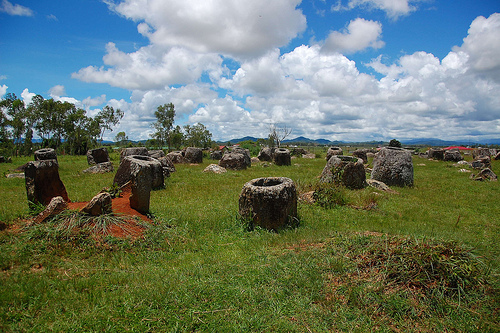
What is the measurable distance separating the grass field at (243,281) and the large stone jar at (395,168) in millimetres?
7114

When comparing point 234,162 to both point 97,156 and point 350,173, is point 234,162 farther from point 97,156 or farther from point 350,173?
point 97,156

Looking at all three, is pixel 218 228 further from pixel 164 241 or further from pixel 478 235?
pixel 478 235

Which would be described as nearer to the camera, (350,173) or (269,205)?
(269,205)

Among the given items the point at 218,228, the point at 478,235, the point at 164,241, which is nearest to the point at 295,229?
the point at 218,228

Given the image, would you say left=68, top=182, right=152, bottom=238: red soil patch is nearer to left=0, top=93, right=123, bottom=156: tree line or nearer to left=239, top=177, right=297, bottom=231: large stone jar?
left=239, top=177, right=297, bottom=231: large stone jar

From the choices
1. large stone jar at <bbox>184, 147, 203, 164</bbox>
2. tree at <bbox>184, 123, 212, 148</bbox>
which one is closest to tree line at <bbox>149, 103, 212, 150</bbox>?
tree at <bbox>184, 123, 212, 148</bbox>

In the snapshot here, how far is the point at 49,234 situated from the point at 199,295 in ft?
10.8

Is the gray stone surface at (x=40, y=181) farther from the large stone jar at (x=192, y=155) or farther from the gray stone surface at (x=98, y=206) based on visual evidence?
the large stone jar at (x=192, y=155)

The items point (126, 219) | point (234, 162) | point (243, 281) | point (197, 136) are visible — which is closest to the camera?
point (243, 281)

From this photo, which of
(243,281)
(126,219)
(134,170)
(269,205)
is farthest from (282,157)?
(243,281)

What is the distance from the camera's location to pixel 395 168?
1341 centimetres

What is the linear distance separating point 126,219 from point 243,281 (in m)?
3.27

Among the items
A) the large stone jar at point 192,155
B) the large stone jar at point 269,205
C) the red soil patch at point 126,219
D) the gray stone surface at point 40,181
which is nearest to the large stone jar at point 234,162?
the large stone jar at point 192,155

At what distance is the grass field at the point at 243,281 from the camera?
334 cm
